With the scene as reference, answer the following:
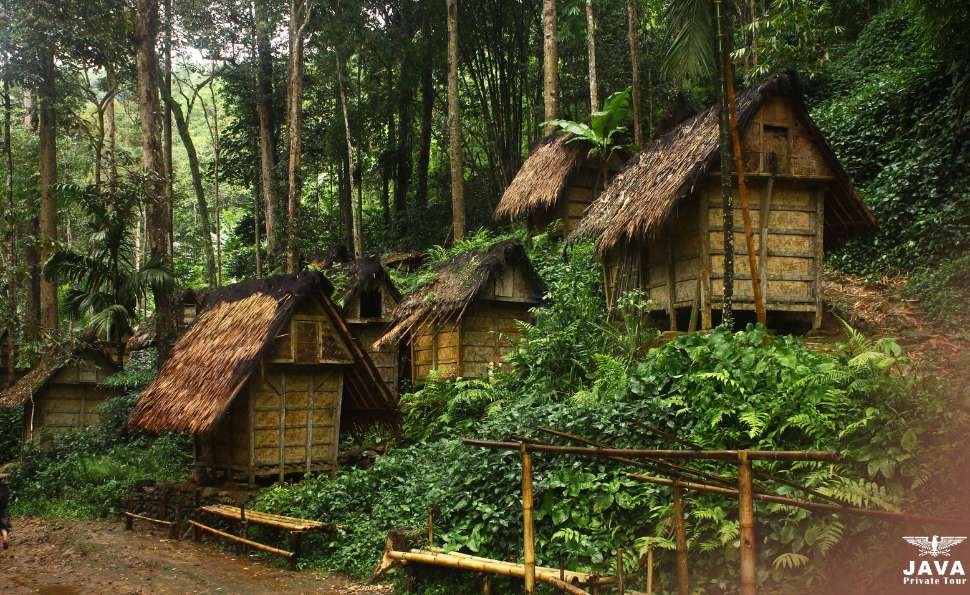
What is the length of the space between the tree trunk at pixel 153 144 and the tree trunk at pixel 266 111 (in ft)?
22.5

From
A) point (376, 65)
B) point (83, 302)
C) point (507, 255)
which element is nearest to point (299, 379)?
point (507, 255)

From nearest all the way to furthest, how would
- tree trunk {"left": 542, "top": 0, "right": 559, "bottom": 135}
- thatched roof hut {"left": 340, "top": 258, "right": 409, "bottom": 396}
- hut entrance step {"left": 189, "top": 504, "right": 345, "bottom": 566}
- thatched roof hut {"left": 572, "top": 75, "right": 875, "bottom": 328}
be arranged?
1. hut entrance step {"left": 189, "top": 504, "right": 345, "bottom": 566}
2. thatched roof hut {"left": 572, "top": 75, "right": 875, "bottom": 328}
3. thatched roof hut {"left": 340, "top": 258, "right": 409, "bottom": 396}
4. tree trunk {"left": 542, "top": 0, "right": 559, "bottom": 135}

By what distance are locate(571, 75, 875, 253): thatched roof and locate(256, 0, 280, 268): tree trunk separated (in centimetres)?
1330

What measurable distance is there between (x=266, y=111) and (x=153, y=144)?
1128cm

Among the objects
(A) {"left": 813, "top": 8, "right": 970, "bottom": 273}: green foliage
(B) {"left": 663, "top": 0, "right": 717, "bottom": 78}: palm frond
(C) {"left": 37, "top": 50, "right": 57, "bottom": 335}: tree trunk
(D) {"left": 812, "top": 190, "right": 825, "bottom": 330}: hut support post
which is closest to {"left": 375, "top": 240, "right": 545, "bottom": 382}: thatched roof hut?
(D) {"left": 812, "top": 190, "right": 825, "bottom": 330}: hut support post

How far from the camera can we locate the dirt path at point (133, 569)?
9758 mm

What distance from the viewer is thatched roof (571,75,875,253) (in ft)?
39.9

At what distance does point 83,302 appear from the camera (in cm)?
1748

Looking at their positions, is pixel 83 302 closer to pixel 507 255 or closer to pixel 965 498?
pixel 507 255

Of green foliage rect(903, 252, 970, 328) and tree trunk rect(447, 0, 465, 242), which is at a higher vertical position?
tree trunk rect(447, 0, 465, 242)

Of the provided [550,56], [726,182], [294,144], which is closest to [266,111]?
[294,144]

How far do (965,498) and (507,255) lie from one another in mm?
11488

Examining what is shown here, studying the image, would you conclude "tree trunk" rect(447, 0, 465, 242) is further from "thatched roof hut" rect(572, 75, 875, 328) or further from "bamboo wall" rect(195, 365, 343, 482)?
"thatched roof hut" rect(572, 75, 875, 328)

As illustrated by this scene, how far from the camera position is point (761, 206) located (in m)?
12.9
